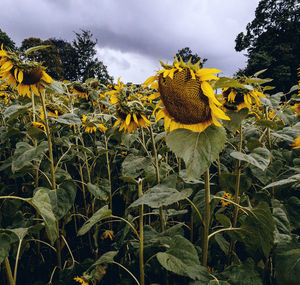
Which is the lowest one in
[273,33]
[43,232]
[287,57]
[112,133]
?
[43,232]

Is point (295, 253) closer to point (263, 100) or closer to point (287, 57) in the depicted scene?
point (263, 100)

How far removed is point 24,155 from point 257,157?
1.21 meters

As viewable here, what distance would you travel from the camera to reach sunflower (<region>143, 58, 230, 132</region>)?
0.87m

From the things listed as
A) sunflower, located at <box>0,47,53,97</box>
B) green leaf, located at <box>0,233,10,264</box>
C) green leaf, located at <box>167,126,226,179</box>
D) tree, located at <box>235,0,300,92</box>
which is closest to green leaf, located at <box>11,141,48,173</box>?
sunflower, located at <box>0,47,53,97</box>

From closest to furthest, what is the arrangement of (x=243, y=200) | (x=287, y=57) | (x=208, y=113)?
1. (x=208, y=113)
2. (x=243, y=200)
3. (x=287, y=57)

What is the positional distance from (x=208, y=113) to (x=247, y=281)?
70cm

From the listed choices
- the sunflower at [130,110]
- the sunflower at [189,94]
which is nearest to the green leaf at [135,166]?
the sunflower at [130,110]

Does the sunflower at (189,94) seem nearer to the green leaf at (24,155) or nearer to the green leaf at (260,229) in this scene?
the green leaf at (260,229)

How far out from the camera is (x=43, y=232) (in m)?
1.80

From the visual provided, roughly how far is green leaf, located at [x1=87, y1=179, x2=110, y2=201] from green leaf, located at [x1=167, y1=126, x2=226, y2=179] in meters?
0.85

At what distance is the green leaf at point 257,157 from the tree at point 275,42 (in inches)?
798

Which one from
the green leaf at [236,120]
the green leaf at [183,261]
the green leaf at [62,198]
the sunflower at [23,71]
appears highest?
the sunflower at [23,71]

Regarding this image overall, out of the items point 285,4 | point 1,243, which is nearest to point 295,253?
point 1,243

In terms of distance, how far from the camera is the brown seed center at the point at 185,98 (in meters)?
0.91
